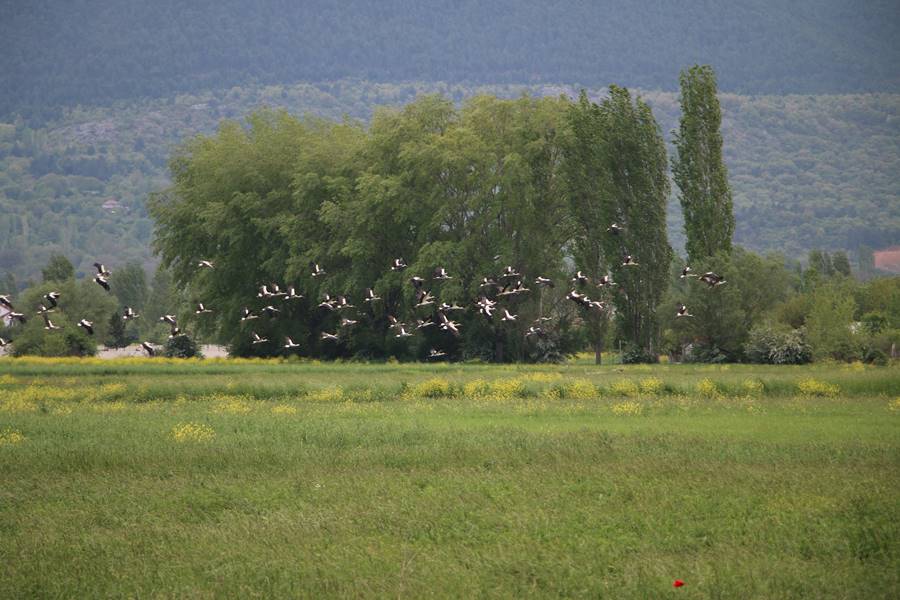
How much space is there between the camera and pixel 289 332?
7931 cm

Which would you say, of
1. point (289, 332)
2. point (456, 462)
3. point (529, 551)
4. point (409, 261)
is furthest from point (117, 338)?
point (529, 551)

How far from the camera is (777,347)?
61.3 m

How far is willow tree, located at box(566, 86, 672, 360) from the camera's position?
218ft

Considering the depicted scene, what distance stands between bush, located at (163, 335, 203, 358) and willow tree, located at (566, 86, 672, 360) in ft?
107

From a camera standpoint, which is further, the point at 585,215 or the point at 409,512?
the point at 585,215

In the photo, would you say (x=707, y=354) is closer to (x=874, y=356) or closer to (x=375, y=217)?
(x=874, y=356)

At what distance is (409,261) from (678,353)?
18.5m

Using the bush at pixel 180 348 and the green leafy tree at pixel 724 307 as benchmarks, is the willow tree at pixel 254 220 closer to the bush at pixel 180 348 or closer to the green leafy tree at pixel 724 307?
the bush at pixel 180 348

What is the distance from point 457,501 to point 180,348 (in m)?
67.0

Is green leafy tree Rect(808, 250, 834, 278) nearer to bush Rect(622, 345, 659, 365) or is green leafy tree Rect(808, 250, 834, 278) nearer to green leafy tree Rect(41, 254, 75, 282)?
bush Rect(622, 345, 659, 365)

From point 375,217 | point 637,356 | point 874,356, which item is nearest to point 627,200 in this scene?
point 637,356

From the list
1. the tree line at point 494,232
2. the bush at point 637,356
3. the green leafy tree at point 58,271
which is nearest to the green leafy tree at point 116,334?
the tree line at point 494,232

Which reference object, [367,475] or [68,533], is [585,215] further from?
[68,533]

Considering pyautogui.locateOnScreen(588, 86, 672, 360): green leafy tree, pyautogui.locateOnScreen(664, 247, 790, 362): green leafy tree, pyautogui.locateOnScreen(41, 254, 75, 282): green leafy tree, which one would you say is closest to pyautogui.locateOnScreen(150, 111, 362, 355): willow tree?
pyautogui.locateOnScreen(588, 86, 672, 360): green leafy tree
